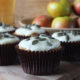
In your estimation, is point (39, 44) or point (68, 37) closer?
point (39, 44)

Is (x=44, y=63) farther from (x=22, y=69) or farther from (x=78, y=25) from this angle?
(x=78, y=25)

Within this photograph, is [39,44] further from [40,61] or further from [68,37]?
[68,37]

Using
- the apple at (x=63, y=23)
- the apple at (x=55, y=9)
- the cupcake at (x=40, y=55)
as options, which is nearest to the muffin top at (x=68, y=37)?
the cupcake at (x=40, y=55)

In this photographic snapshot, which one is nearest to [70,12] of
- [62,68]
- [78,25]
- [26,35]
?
[78,25]

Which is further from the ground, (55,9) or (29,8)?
(55,9)

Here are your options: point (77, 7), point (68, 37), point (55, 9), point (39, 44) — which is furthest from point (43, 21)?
point (39, 44)

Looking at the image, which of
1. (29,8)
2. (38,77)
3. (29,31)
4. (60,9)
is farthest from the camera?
(29,8)
